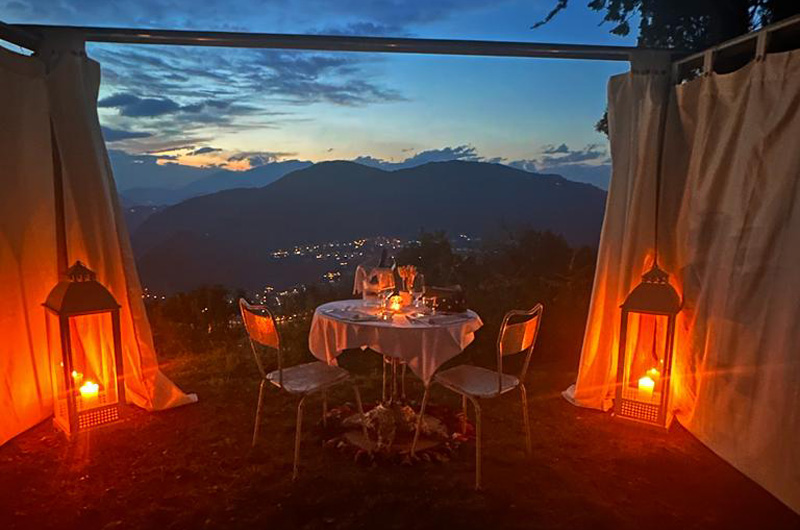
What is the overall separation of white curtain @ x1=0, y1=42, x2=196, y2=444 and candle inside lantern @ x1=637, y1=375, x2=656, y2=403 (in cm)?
347

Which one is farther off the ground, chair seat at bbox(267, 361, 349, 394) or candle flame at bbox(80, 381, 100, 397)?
chair seat at bbox(267, 361, 349, 394)

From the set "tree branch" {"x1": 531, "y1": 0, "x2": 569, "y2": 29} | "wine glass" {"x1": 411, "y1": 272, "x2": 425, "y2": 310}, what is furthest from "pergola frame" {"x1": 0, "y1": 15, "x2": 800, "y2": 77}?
"wine glass" {"x1": 411, "y1": 272, "x2": 425, "y2": 310}

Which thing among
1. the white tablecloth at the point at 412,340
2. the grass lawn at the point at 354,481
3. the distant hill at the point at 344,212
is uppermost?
the distant hill at the point at 344,212

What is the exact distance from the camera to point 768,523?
7.66ft

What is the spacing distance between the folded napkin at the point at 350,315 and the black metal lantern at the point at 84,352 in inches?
56.5

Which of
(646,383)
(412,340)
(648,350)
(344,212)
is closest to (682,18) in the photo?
(648,350)

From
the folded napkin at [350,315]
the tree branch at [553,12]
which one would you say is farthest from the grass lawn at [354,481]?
the tree branch at [553,12]

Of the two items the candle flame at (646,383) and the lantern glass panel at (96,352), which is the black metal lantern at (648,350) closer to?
the candle flame at (646,383)

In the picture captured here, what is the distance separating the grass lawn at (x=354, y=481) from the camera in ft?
7.75

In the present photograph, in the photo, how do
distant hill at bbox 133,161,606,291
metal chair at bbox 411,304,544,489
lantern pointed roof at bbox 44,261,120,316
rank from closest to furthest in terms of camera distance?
metal chair at bbox 411,304,544,489, lantern pointed roof at bbox 44,261,120,316, distant hill at bbox 133,161,606,291

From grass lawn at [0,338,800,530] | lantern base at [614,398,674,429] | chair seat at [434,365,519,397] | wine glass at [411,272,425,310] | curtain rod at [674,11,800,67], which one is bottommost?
grass lawn at [0,338,800,530]

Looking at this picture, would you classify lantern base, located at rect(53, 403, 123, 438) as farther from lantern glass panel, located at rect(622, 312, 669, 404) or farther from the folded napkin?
lantern glass panel, located at rect(622, 312, 669, 404)

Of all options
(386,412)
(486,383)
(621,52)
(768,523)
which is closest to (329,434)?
(386,412)

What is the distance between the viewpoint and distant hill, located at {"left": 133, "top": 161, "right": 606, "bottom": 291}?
18.5 feet
